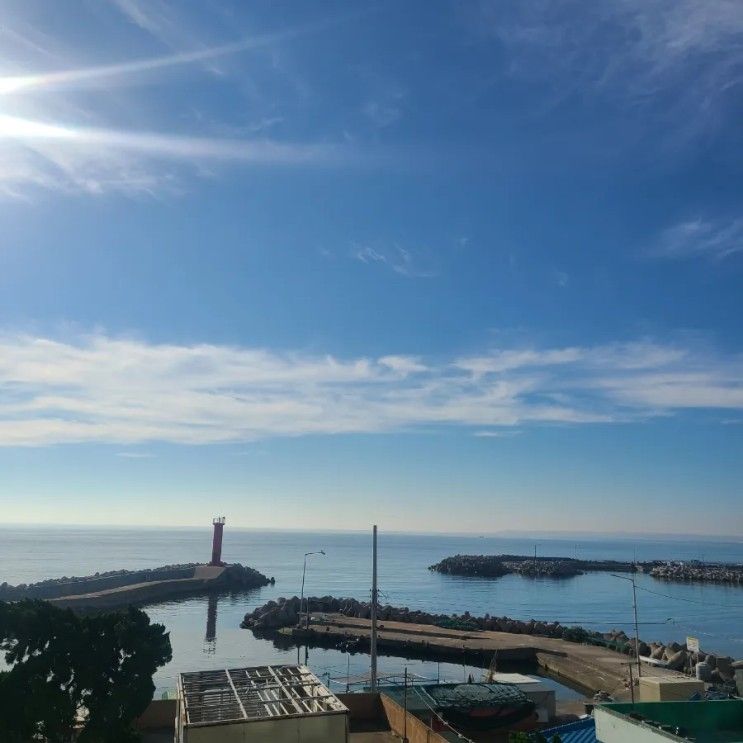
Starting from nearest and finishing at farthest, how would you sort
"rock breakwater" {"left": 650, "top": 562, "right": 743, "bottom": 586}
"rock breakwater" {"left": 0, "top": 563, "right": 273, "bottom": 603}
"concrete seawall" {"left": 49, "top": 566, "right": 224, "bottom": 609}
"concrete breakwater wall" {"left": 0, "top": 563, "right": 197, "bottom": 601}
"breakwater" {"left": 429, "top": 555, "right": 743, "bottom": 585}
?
1. "concrete seawall" {"left": 49, "top": 566, "right": 224, "bottom": 609}
2. "concrete breakwater wall" {"left": 0, "top": 563, "right": 197, "bottom": 601}
3. "rock breakwater" {"left": 0, "top": 563, "right": 273, "bottom": 603}
4. "rock breakwater" {"left": 650, "top": 562, "right": 743, "bottom": 586}
5. "breakwater" {"left": 429, "top": 555, "right": 743, "bottom": 585}

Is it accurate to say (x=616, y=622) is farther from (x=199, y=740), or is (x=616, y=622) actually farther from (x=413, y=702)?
(x=199, y=740)

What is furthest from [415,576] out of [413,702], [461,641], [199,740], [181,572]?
[199,740]

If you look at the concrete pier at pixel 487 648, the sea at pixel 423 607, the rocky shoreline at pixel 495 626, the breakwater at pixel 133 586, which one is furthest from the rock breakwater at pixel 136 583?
the concrete pier at pixel 487 648

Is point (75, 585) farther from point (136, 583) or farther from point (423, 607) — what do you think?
point (423, 607)

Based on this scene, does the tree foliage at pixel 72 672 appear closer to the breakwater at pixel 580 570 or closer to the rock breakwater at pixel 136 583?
the rock breakwater at pixel 136 583

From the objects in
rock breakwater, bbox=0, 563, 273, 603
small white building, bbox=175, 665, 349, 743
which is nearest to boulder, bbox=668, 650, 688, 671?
small white building, bbox=175, 665, 349, 743

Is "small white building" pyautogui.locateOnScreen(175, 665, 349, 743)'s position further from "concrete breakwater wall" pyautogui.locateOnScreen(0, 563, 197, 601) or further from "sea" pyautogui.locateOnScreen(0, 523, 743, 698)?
"concrete breakwater wall" pyautogui.locateOnScreen(0, 563, 197, 601)
